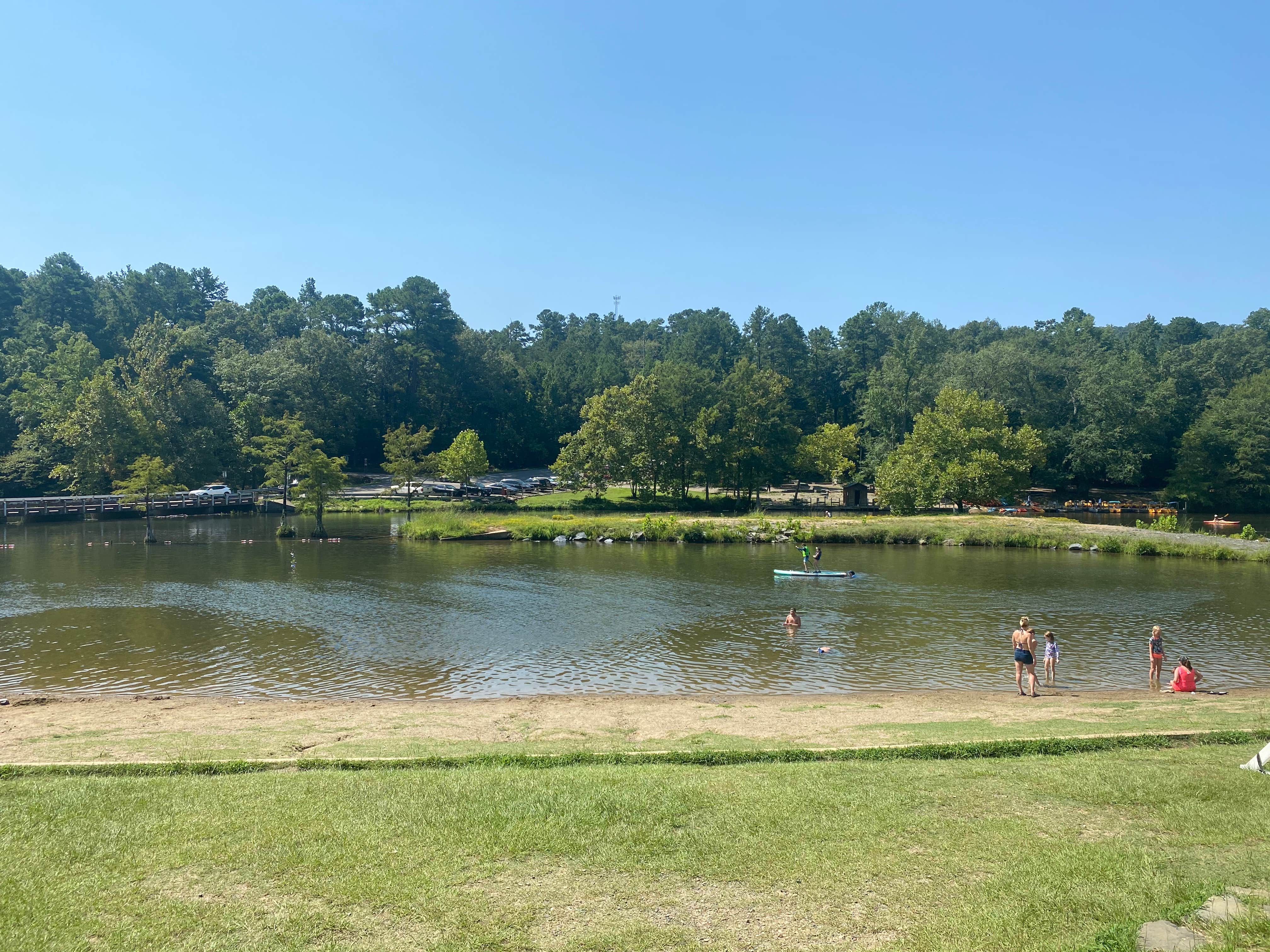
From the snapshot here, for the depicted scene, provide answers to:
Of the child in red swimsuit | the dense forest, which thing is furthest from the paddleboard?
the dense forest

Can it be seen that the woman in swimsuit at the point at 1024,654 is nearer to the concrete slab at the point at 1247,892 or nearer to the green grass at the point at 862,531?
the concrete slab at the point at 1247,892

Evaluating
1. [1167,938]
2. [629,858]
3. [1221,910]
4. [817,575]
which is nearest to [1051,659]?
[1221,910]

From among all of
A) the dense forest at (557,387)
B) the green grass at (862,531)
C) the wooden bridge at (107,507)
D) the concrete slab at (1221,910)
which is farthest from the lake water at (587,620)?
the dense forest at (557,387)

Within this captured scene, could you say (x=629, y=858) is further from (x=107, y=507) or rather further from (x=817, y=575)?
(x=107, y=507)

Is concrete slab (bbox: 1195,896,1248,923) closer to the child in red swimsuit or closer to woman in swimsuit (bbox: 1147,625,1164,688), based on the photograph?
the child in red swimsuit

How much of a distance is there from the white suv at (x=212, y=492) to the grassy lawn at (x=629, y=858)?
78636 millimetres

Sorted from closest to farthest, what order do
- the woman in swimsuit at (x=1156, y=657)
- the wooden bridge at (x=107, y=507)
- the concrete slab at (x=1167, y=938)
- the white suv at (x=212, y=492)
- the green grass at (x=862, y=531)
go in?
the concrete slab at (x=1167, y=938), the woman in swimsuit at (x=1156, y=657), the green grass at (x=862, y=531), the wooden bridge at (x=107, y=507), the white suv at (x=212, y=492)

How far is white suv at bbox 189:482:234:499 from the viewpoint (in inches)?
3243

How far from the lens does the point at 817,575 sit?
4347 cm

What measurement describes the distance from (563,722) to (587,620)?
15008mm

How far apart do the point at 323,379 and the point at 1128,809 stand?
10914cm

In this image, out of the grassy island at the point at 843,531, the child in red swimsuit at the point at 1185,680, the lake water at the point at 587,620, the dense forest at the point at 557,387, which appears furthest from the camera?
the dense forest at the point at 557,387

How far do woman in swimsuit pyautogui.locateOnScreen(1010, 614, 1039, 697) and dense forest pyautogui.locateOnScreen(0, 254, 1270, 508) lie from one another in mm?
62350

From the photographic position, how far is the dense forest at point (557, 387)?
86.4 m
